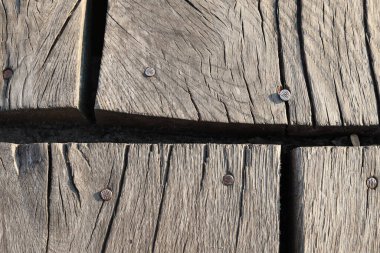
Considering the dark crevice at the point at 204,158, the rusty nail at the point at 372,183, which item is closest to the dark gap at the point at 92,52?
the dark crevice at the point at 204,158

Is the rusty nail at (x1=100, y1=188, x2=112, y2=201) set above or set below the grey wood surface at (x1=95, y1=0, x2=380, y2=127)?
below

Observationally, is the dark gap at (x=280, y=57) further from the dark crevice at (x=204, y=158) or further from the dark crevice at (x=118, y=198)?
the dark crevice at (x=118, y=198)

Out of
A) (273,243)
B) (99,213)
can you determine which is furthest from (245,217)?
(99,213)

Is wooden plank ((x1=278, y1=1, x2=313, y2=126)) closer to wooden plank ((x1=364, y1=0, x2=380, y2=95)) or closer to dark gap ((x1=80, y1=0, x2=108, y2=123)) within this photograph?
wooden plank ((x1=364, y1=0, x2=380, y2=95))

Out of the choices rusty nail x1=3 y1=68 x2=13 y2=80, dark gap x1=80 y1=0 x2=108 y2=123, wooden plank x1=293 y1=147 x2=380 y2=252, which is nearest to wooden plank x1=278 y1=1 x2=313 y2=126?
wooden plank x1=293 y1=147 x2=380 y2=252

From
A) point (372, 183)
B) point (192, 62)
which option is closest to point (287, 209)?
point (372, 183)

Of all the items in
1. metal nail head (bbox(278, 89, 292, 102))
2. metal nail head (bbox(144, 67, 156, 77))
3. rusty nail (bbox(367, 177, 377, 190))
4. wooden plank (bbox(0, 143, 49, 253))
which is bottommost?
wooden plank (bbox(0, 143, 49, 253))
